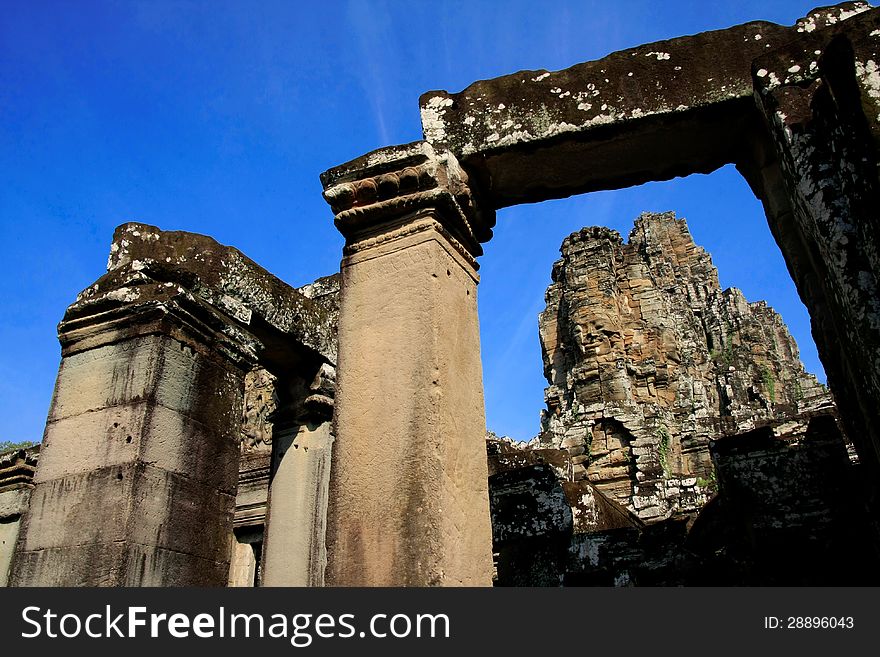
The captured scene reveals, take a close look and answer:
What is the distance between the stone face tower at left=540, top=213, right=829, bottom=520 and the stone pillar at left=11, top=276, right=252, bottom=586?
27.4 feet

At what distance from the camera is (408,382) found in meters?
3.37

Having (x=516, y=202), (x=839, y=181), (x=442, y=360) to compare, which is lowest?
(x=442, y=360)

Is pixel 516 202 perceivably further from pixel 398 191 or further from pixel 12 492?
pixel 12 492

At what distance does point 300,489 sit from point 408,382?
3.97 meters

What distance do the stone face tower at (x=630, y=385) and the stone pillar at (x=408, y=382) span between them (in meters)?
8.66

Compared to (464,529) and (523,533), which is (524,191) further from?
(523,533)

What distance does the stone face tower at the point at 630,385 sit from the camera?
19.1 meters

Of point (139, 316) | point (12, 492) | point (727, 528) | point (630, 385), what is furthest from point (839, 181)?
point (630, 385)

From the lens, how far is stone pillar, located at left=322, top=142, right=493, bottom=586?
3.08 m

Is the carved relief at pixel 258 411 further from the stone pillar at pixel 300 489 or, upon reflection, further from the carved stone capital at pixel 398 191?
the carved stone capital at pixel 398 191

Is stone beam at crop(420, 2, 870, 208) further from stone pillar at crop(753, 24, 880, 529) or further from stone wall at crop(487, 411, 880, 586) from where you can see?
stone wall at crop(487, 411, 880, 586)

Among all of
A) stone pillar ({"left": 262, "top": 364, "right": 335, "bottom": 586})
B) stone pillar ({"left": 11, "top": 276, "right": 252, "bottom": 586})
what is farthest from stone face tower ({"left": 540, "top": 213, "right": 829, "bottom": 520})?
stone pillar ({"left": 11, "top": 276, "right": 252, "bottom": 586})
